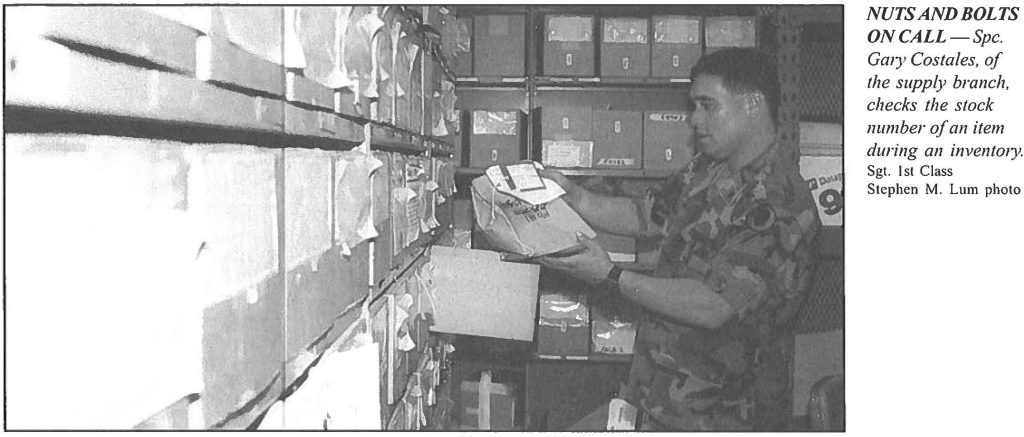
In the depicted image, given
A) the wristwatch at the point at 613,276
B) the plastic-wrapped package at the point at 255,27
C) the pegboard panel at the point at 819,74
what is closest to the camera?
the plastic-wrapped package at the point at 255,27

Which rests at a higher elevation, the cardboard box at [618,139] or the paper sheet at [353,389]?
the cardboard box at [618,139]

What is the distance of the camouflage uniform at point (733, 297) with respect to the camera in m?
1.65

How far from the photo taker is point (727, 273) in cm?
166

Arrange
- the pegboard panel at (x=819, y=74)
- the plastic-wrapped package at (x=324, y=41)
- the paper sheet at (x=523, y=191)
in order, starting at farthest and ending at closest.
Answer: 1. the pegboard panel at (x=819, y=74)
2. the paper sheet at (x=523, y=191)
3. the plastic-wrapped package at (x=324, y=41)

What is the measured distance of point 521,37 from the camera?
2697 millimetres

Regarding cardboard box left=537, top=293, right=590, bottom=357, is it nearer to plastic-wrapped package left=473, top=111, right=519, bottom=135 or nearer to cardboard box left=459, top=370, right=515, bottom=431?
cardboard box left=459, top=370, right=515, bottom=431

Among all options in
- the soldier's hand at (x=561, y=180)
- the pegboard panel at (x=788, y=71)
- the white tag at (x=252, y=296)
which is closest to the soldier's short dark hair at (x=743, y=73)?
the soldier's hand at (x=561, y=180)

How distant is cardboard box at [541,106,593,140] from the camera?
8.71ft

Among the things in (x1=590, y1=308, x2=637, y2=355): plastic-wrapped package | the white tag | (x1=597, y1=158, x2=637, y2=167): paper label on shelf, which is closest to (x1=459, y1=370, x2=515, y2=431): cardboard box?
(x1=590, y1=308, x2=637, y2=355): plastic-wrapped package

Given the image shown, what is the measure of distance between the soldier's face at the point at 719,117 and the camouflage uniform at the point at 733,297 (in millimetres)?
65

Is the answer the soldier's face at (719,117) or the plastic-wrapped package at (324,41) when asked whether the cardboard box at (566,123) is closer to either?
the soldier's face at (719,117)
